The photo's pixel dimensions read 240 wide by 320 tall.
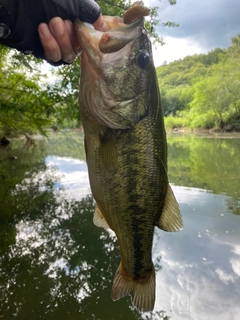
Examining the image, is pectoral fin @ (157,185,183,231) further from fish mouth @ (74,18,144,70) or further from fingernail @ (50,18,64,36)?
fingernail @ (50,18,64,36)

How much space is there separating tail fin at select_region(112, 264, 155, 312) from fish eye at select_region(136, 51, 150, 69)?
1509mm

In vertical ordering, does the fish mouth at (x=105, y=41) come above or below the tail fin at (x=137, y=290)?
above

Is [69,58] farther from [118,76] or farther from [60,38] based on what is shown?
[118,76]

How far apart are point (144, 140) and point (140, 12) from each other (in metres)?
0.75

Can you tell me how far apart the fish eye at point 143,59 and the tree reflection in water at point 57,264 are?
12.7 ft

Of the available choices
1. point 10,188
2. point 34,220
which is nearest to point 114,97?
point 34,220

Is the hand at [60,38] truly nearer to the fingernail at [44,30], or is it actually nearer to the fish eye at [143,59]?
the fingernail at [44,30]

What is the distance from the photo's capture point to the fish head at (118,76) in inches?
68.7

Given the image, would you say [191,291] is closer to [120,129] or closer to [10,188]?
[120,129]

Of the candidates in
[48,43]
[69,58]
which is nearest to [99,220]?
[69,58]

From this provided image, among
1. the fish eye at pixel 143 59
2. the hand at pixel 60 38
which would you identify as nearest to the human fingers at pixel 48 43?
the hand at pixel 60 38

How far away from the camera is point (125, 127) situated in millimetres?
1841

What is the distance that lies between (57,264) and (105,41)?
5.13m

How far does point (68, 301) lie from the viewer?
479 centimetres
